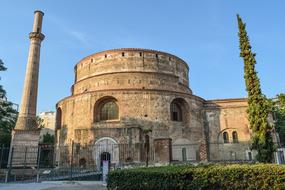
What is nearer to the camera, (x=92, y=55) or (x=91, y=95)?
(x=91, y=95)

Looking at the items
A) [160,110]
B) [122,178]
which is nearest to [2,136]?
[160,110]

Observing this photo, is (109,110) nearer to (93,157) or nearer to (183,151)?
(93,157)

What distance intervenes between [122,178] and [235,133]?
61.4 ft

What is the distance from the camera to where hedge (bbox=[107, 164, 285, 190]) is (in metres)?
6.32

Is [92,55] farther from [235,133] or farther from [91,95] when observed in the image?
[235,133]

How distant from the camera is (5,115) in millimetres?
20094

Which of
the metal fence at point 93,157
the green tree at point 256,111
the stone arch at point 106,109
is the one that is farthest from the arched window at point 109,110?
the green tree at point 256,111

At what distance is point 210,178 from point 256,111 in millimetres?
4503

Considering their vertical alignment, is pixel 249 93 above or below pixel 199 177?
above

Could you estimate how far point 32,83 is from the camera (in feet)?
61.3

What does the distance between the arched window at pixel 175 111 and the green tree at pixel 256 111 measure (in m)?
11.9

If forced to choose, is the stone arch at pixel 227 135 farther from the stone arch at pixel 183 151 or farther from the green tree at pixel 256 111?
the green tree at pixel 256 111

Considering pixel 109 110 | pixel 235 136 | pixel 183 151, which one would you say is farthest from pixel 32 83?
pixel 235 136

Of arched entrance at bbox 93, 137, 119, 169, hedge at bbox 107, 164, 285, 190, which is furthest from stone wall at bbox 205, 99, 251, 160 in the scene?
hedge at bbox 107, 164, 285, 190
